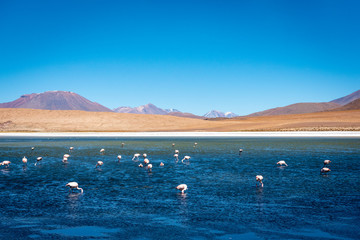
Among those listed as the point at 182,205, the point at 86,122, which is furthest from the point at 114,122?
the point at 182,205

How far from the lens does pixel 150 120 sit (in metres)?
119

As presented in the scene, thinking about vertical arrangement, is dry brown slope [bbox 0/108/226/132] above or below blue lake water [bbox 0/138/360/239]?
above

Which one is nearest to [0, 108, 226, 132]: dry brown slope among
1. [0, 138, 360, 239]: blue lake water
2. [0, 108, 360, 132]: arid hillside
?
[0, 108, 360, 132]: arid hillside

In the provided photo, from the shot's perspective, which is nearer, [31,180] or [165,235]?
[165,235]

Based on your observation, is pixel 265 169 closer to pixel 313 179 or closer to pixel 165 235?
pixel 313 179

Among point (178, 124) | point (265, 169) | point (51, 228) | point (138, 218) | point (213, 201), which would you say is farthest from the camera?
point (178, 124)

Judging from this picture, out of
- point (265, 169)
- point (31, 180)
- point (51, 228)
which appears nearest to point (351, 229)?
point (51, 228)

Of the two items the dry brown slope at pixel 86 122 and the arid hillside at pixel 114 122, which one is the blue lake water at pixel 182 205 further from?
the dry brown slope at pixel 86 122

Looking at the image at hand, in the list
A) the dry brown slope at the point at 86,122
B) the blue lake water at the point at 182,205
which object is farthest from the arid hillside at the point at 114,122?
the blue lake water at the point at 182,205

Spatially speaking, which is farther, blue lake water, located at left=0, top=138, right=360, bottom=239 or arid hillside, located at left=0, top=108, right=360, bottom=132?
arid hillside, located at left=0, top=108, right=360, bottom=132

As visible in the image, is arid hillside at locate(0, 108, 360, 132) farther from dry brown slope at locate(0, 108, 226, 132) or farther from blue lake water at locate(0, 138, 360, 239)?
blue lake water at locate(0, 138, 360, 239)

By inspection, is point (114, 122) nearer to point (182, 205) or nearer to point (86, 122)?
point (86, 122)

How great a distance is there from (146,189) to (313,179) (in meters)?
7.83

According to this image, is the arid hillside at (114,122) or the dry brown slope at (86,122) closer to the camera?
the arid hillside at (114,122)
